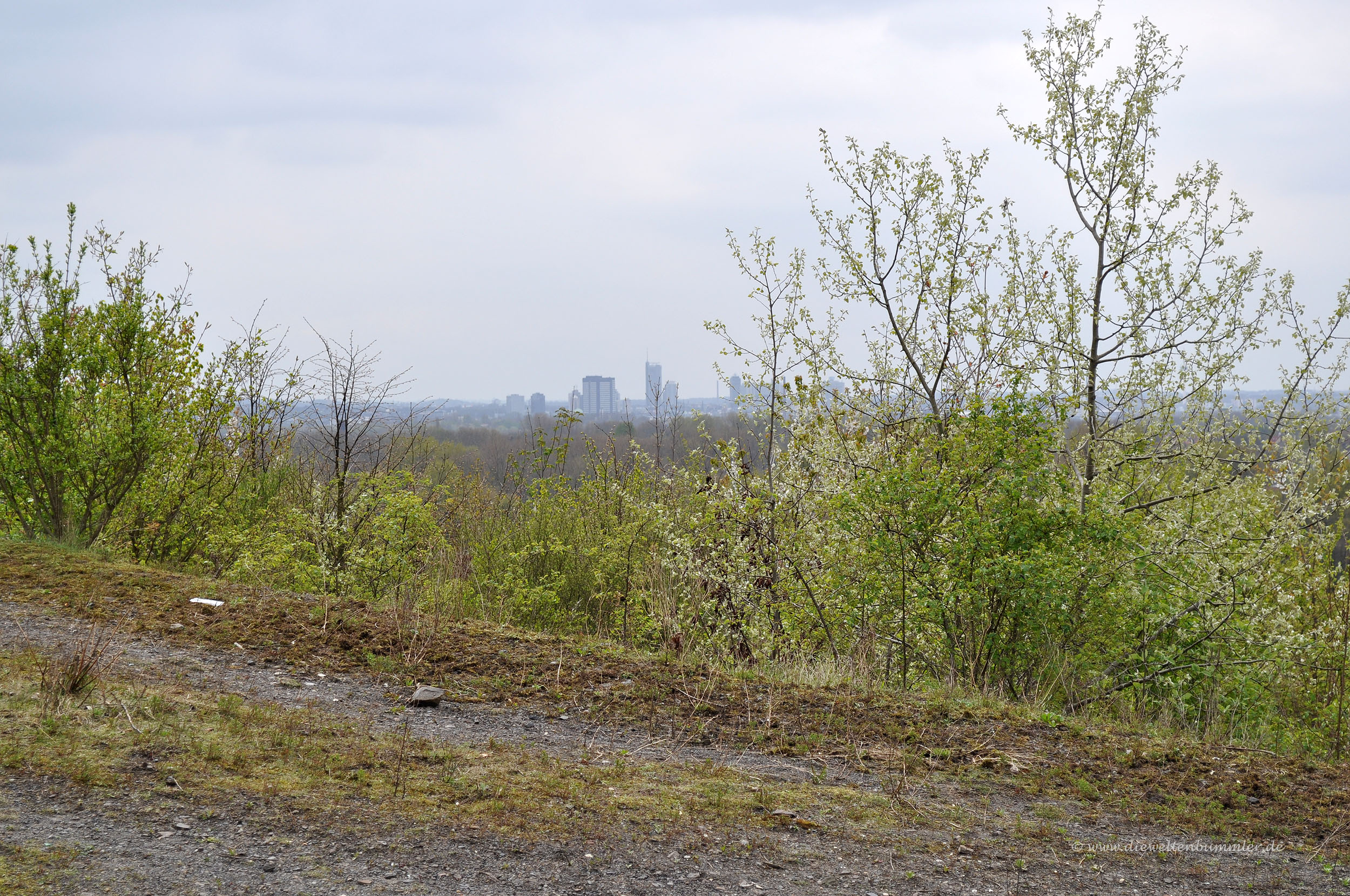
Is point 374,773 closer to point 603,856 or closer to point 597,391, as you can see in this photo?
point 603,856

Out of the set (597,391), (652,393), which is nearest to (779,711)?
(652,393)

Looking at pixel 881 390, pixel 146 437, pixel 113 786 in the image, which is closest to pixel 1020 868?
pixel 113 786

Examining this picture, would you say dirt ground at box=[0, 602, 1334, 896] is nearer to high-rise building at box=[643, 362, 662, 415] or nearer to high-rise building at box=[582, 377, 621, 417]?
high-rise building at box=[643, 362, 662, 415]

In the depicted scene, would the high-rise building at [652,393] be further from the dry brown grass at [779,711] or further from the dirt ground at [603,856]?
the dirt ground at [603,856]

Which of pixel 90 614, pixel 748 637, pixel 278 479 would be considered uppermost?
pixel 278 479

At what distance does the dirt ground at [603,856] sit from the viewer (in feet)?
9.55

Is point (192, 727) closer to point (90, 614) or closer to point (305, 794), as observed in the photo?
point (305, 794)

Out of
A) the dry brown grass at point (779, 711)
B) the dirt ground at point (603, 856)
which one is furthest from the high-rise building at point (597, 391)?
the dirt ground at point (603, 856)

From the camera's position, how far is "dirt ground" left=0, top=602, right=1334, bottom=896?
2912mm

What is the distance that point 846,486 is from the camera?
25.7 ft

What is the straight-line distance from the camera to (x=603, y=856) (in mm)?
3211

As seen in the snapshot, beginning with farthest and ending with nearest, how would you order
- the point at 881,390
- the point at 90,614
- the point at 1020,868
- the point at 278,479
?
the point at 278,479
the point at 881,390
the point at 90,614
the point at 1020,868

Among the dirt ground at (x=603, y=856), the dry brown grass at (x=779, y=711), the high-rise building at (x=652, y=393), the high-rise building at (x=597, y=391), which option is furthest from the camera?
the high-rise building at (x=597, y=391)

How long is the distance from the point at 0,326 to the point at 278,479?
3.89 metres
